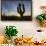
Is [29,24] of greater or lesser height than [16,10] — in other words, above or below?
below

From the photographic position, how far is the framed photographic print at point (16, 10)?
2.57m

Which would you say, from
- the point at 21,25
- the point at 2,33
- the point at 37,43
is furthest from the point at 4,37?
the point at 37,43

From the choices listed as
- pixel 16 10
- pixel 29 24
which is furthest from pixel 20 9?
pixel 29 24

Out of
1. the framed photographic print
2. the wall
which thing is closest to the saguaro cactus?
the framed photographic print

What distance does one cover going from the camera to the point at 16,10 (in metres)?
2.57

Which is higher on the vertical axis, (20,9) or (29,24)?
(20,9)

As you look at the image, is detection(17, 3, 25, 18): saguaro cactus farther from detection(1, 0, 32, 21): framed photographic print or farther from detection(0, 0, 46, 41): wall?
detection(0, 0, 46, 41): wall

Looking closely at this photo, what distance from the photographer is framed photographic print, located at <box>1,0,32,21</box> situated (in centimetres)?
257

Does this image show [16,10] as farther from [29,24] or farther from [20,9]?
[29,24]

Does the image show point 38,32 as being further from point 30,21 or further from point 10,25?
point 10,25

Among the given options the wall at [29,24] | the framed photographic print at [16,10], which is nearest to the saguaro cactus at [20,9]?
the framed photographic print at [16,10]

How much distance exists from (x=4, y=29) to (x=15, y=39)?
242mm

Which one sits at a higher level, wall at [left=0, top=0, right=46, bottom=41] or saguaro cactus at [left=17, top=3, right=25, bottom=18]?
saguaro cactus at [left=17, top=3, right=25, bottom=18]

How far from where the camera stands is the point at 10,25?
2.58 m
